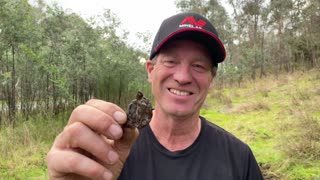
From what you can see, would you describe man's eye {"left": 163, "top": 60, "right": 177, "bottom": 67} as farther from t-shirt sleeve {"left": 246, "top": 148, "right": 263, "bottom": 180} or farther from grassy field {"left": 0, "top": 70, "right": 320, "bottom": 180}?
grassy field {"left": 0, "top": 70, "right": 320, "bottom": 180}

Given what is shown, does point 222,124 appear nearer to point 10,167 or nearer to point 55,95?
point 55,95

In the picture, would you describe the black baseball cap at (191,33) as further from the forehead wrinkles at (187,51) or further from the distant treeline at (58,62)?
the distant treeline at (58,62)

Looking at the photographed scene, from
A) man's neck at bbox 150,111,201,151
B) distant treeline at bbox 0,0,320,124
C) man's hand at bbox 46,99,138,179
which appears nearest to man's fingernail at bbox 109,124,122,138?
man's hand at bbox 46,99,138,179

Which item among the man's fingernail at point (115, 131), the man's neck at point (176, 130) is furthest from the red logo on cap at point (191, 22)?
the man's fingernail at point (115, 131)

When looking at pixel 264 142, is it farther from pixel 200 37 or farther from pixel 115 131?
pixel 115 131

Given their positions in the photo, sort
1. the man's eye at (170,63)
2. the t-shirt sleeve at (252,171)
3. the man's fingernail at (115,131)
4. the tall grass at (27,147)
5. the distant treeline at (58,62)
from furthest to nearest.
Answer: the distant treeline at (58,62) < the tall grass at (27,147) < the man's eye at (170,63) < the t-shirt sleeve at (252,171) < the man's fingernail at (115,131)

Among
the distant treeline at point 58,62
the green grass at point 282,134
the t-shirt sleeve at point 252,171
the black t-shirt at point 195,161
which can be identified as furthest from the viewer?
the distant treeline at point 58,62
